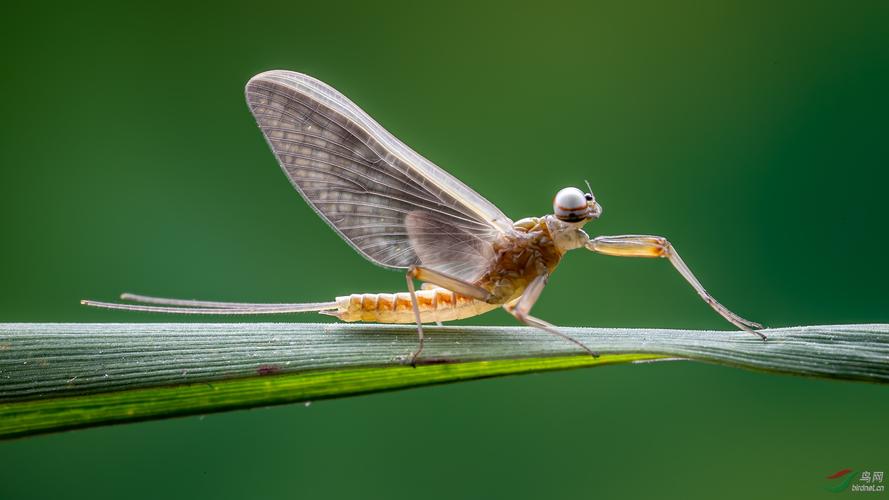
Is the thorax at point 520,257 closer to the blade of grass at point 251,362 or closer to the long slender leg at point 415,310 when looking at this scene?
the long slender leg at point 415,310

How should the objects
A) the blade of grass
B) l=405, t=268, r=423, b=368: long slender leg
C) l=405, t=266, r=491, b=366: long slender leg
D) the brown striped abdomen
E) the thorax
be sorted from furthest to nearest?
the thorax → the brown striped abdomen → l=405, t=266, r=491, b=366: long slender leg → l=405, t=268, r=423, b=368: long slender leg → the blade of grass

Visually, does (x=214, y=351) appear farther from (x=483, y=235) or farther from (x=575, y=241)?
(x=575, y=241)

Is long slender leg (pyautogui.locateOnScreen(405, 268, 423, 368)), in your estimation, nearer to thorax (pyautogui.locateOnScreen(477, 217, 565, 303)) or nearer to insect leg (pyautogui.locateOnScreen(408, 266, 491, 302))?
insect leg (pyautogui.locateOnScreen(408, 266, 491, 302))

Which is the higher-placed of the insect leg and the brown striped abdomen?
the insect leg

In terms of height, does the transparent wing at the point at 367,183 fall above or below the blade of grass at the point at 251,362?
above

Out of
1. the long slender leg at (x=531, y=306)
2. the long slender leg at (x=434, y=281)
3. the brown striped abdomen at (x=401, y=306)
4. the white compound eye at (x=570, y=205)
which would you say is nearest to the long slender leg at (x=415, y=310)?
the long slender leg at (x=434, y=281)

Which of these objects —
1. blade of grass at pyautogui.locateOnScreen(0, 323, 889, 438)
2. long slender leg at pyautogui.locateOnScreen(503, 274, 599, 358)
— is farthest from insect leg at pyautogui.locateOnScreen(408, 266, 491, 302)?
blade of grass at pyautogui.locateOnScreen(0, 323, 889, 438)

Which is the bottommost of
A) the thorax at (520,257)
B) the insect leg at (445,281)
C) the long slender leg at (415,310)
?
the long slender leg at (415,310)

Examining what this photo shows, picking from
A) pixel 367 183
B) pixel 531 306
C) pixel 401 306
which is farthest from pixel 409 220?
pixel 531 306

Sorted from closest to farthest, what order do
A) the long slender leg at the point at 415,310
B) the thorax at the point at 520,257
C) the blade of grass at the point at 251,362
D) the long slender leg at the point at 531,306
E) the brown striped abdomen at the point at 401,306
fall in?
the blade of grass at the point at 251,362 < the long slender leg at the point at 415,310 < the long slender leg at the point at 531,306 < the brown striped abdomen at the point at 401,306 < the thorax at the point at 520,257
